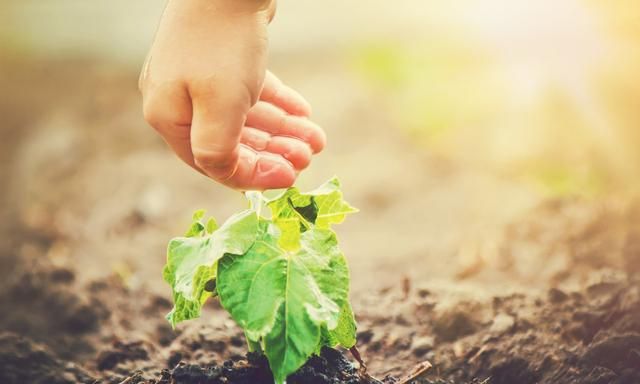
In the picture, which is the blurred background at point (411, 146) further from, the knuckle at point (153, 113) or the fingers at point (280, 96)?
the knuckle at point (153, 113)

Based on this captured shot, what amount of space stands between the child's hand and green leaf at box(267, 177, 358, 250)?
0.13m

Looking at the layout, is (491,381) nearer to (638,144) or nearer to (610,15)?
(638,144)

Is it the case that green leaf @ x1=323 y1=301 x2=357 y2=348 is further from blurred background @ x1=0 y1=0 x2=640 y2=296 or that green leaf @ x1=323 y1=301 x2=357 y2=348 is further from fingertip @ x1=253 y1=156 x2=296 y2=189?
blurred background @ x1=0 y1=0 x2=640 y2=296

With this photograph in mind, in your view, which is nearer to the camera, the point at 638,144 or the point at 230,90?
the point at 230,90

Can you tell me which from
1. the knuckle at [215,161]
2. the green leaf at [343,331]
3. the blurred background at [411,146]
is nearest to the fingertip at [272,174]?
the knuckle at [215,161]

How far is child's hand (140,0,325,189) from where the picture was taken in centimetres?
166

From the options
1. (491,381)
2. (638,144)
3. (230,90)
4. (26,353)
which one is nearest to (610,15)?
(638,144)

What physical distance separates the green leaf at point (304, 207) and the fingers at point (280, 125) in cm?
29

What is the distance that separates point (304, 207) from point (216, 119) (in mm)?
329

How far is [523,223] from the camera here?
3141 mm

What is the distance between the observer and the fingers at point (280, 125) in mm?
2104

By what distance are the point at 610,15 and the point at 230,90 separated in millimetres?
4050

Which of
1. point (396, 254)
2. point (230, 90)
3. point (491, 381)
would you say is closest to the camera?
point (230, 90)

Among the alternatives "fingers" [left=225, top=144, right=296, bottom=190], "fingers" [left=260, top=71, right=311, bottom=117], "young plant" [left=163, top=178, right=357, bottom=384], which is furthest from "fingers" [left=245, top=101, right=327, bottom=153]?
"young plant" [left=163, top=178, right=357, bottom=384]
